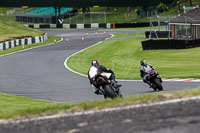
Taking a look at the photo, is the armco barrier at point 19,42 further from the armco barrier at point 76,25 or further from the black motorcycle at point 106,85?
the black motorcycle at point 106,85

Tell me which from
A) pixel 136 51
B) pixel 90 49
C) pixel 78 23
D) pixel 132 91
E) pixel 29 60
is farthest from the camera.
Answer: pixel 78 23

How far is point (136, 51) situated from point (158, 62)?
27.5 ft

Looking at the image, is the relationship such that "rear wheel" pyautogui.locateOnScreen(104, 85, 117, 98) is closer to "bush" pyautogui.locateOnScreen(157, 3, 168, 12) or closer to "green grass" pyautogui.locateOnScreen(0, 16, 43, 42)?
"green grass" pyautogui.locateOnScreen(0, 16, 43, 42)

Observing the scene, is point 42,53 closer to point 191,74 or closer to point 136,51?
point 136,51

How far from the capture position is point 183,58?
33.3 m

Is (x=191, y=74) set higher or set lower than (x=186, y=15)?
lower

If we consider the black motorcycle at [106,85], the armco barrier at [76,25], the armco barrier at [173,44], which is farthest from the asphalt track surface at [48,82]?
the armco barrier at [76,25]

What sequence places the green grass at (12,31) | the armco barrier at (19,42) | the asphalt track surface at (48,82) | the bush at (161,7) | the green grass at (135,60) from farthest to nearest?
1. the bush at (161,7)
2. the green grass at (12,31)
3. the armco barrier at (19,42)
4. the green grass at (135,60)
5. the asphalt track surface at (48,82)

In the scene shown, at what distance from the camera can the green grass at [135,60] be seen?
26719 millimetres

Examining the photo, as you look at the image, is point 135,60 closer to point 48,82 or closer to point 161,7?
point 48,82

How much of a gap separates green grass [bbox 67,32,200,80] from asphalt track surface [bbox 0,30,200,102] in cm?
172

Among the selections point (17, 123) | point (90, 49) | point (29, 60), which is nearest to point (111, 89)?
point (17, 123)

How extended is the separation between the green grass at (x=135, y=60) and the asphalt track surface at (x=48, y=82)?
1716 millimetres

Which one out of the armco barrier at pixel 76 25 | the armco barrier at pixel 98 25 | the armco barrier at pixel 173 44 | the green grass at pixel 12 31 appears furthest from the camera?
the armco barrier at pixel 76 25
